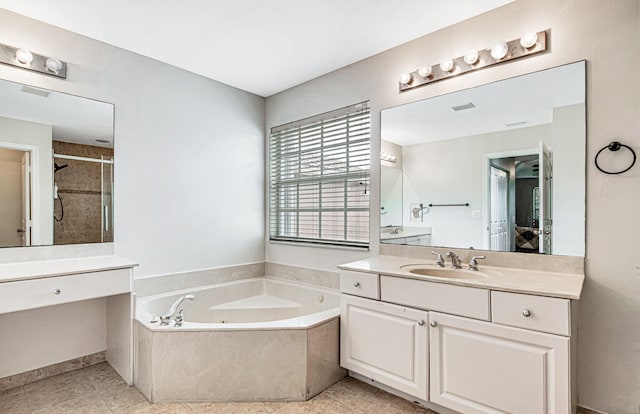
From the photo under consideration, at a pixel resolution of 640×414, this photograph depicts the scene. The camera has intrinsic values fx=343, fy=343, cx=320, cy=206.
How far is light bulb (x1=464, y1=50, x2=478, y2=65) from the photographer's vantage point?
7.51 ft

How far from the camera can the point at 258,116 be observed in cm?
378

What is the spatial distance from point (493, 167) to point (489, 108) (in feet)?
1.31

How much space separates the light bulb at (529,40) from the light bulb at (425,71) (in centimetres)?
59

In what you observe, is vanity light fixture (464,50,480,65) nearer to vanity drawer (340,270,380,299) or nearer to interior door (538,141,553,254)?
interior door (538,141,553,254)

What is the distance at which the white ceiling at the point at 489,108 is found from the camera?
2014 millimetres

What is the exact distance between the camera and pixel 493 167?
233 cm

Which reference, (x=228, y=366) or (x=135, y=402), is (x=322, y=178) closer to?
(x=228, y=366)

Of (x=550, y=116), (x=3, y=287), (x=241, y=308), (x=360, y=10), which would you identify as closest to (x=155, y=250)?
(x=241, y=308)

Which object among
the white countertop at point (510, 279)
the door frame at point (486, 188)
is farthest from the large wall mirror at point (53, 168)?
the door frame at point (486, 188)

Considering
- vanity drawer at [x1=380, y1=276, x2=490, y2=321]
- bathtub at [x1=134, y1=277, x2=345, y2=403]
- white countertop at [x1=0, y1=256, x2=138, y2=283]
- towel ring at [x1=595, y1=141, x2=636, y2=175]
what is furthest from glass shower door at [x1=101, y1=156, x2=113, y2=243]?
towel ring at [x1=595, y1=141, x2=636, y2=175]

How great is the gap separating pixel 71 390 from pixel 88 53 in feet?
7.85

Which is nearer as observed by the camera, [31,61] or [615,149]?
[615,149]

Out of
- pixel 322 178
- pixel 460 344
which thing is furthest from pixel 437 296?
pixel 322 178

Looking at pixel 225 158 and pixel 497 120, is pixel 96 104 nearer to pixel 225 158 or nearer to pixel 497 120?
pixel 225 158
